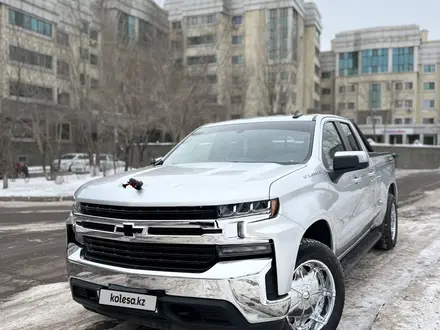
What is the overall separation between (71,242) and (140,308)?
0.98m

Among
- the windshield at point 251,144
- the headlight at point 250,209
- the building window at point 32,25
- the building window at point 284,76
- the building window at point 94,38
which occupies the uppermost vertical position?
the building window at point 32,25

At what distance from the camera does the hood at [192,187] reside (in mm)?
2762

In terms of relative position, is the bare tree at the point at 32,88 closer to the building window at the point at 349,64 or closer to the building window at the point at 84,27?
the building window at the point at 84,27

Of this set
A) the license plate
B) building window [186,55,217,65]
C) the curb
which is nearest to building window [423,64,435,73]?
building window [186,55,217,65]

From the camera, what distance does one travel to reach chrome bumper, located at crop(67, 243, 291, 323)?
8.56ft

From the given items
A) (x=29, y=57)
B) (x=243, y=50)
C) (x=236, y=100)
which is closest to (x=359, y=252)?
(x=29, y=57)

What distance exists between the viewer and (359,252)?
14.6ft

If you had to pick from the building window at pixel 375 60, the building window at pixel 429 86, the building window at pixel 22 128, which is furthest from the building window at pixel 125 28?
the building window at pixel 429 86

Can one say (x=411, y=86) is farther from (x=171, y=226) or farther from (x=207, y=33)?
(x=171, y=226)

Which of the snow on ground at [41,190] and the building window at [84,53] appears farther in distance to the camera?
the building window at [84,53]

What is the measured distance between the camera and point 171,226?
277 centimetres

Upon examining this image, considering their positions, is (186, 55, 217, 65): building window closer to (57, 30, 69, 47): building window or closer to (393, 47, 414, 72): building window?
(57, 30, 69, 47): building window

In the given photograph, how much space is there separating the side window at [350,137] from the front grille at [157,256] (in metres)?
2.87

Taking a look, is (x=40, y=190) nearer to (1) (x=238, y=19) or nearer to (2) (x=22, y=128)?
(2) (x=22, y=128)
